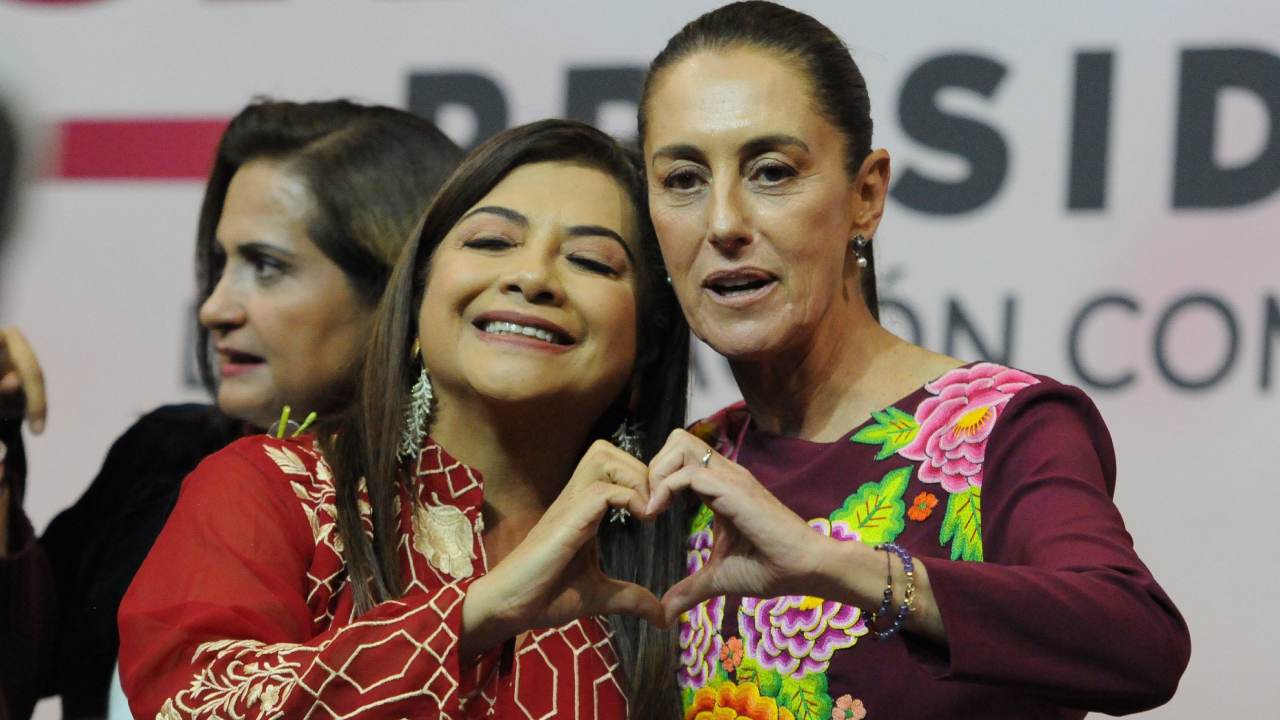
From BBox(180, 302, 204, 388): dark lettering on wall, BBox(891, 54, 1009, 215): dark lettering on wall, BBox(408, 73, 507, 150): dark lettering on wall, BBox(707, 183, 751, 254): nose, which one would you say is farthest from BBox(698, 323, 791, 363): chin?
BBox(180, 302, 204, 388): dark lettering on wall

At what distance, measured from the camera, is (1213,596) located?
3107mm

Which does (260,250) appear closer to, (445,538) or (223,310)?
(223,310)

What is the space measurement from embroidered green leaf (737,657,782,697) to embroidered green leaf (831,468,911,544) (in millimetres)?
208

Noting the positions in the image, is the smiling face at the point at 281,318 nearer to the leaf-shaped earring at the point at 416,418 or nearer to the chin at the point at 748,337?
the leaf-shaped earring at the point at 416,418

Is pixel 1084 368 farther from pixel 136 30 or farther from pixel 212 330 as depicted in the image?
pixel 136 30

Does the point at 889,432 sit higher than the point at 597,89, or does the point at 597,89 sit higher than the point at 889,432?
the point at 597,89

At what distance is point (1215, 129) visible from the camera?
3.24 meters

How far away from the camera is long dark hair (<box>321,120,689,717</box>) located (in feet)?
7.62

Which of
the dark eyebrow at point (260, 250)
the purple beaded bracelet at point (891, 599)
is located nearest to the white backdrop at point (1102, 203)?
the dark eyebrow at point (260, 250)

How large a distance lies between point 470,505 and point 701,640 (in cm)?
36

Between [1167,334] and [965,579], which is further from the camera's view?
[1167,334]

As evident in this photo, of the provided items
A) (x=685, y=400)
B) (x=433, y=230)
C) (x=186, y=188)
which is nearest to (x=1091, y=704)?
(x=685, y=400)

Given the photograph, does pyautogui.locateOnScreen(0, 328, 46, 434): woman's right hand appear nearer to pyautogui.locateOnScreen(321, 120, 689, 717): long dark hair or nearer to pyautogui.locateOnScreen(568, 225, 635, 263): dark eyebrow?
pyautogui.locateOnScreen(321, 120, 689, 717): long dark hair

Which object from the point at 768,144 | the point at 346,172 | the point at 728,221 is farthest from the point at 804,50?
the point at 346,172
